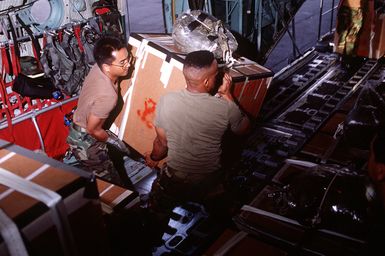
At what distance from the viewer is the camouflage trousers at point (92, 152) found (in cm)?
446

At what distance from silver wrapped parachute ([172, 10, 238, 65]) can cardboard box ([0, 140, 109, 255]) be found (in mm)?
2735

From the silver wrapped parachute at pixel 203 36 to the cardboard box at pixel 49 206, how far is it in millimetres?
2735

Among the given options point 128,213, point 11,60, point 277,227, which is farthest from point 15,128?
point 277,227

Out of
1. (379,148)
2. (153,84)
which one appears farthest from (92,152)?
(379,148)

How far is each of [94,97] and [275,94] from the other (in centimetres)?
435

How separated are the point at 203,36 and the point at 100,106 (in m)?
1.46

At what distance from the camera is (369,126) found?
4668 mm

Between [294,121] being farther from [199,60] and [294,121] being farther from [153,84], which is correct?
[199,60]

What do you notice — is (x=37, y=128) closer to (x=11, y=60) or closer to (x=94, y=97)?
(x=11, y=60)

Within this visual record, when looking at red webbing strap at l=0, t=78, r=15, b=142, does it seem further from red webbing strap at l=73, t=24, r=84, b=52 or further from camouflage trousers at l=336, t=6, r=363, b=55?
camouflage trousers at l=336, t=6, r=363, b=55

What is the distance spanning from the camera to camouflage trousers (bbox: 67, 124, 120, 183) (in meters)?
4.46

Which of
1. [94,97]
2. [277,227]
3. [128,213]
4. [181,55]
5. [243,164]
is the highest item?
[181,55]

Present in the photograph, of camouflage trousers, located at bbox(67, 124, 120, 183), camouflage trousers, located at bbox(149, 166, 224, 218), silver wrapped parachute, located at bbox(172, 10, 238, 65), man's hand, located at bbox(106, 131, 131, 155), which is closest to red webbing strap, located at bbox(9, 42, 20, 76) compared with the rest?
camouflage trousers, located at bbox(67, 124, 120, 183)

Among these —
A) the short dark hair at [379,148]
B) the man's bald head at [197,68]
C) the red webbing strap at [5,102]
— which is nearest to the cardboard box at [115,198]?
the man's bald head at [197,68]
